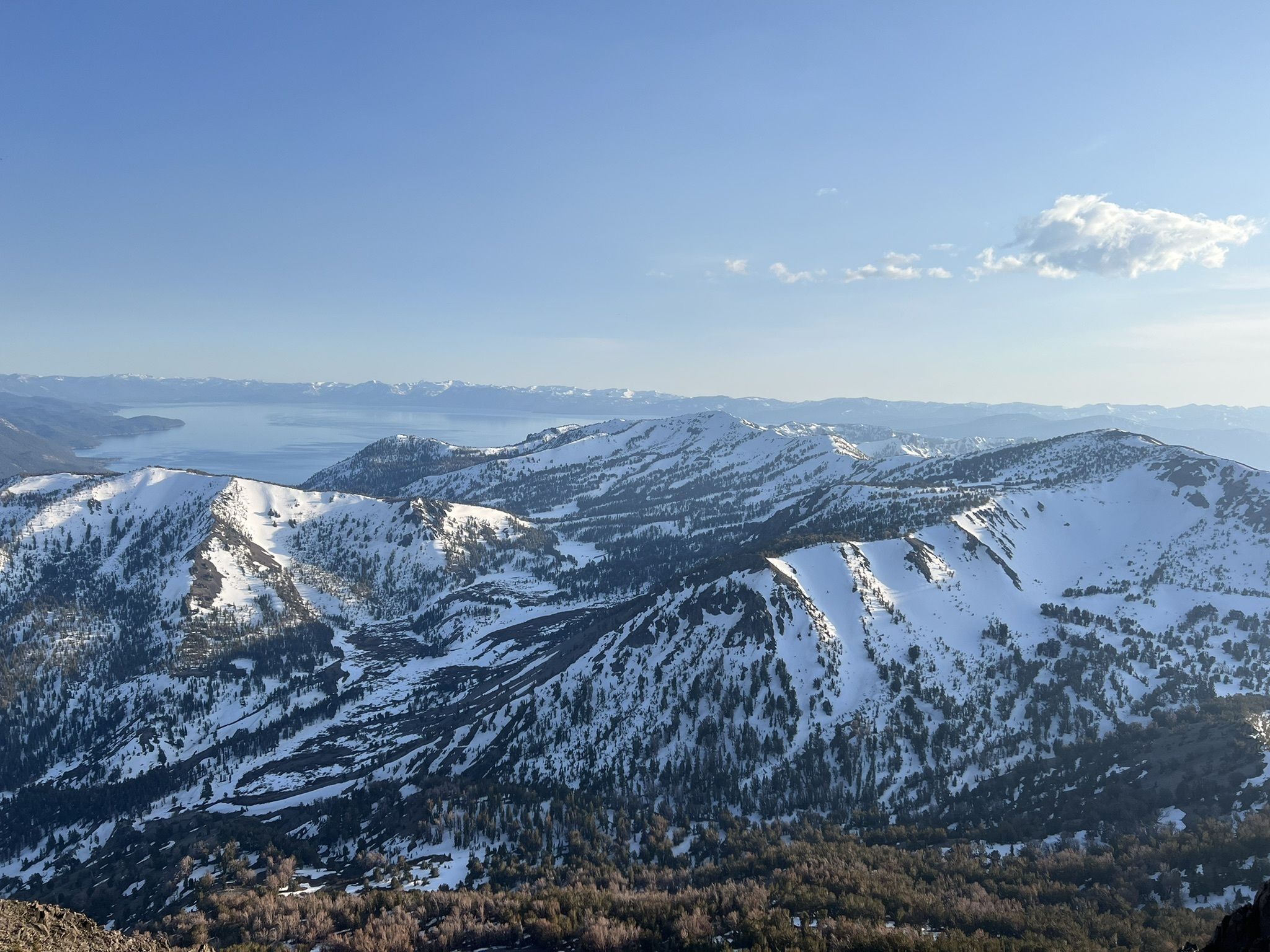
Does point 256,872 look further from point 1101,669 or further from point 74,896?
point 1101,669

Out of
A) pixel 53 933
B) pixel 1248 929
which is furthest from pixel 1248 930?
pixel 53 933

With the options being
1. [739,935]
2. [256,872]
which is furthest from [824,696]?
[256,872]

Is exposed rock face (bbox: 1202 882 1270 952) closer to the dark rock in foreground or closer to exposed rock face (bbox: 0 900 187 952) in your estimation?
the dark rock in foreground

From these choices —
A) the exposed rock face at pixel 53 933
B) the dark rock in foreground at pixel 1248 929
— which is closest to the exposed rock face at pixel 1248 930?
the dark rock in foreground at pixel 1248 929

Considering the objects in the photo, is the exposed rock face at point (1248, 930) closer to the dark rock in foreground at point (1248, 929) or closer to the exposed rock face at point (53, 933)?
the dark rock in foreground at point (1248, 929)

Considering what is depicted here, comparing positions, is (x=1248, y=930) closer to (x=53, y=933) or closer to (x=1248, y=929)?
(x=1248, y=929)

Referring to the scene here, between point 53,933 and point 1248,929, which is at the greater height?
point 1248,929
